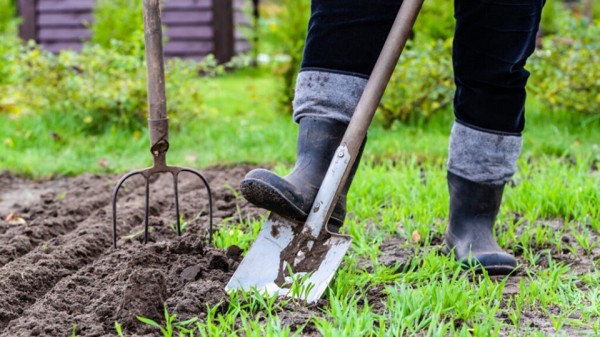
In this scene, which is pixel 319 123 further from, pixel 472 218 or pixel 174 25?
pixel 174 25

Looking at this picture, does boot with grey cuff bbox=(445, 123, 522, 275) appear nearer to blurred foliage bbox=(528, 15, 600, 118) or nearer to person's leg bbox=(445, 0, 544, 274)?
person's leg bbox=(445, 0, 544, 274)

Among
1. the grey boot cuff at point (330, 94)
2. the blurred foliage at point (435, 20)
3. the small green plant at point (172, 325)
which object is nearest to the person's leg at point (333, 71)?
the grey boot cuff at point (330, 94)

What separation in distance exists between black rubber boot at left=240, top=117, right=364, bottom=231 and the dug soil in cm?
26

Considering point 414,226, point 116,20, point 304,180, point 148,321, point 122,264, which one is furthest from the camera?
point 116,20

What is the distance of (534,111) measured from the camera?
5.79 metres

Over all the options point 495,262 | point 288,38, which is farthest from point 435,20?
point 495,262

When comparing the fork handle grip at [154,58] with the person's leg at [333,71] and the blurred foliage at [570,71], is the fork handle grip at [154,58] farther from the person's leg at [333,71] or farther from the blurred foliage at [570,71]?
the blurred foliage at [570,71]

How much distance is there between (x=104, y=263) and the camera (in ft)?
7.72

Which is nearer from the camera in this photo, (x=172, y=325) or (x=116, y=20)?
A: (x=172, y=325)

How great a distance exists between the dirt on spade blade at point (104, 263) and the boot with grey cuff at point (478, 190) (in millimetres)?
722

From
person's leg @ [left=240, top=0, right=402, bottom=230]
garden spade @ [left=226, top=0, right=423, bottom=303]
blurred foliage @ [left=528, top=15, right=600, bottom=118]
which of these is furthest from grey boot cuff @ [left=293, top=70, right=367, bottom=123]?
blurred foliage @ [left=528, top=15, right=600, bottom=118]

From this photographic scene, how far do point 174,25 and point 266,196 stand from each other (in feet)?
26.9

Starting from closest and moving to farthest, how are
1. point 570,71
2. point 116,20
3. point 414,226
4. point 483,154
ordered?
point 483,154 → point 414,226 → point 570,71 → point 116,20

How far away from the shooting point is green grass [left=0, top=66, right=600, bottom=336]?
1887 millimetres
